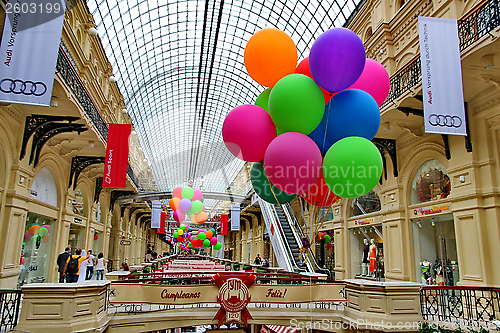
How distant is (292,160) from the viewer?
5387 mm

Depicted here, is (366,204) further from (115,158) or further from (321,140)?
(115,158)

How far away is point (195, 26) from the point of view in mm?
27484

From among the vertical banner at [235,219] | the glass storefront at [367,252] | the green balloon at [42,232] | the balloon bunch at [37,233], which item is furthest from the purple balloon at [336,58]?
the vertical banner at [235,219]

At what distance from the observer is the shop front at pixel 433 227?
11.4m

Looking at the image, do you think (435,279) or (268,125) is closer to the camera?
(268,125)

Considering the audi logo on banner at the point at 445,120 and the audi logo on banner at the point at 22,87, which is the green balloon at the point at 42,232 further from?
the audi logo on banner at the point at 445,120

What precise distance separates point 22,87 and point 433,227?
13.3m

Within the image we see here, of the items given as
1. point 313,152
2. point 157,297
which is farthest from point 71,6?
point 313,152

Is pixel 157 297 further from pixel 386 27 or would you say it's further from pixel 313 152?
pixel 386 27

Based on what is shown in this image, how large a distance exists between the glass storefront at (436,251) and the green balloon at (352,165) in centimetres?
761

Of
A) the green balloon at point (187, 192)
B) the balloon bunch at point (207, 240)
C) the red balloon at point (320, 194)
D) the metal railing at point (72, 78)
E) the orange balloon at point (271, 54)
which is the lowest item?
the balloon bunch at point (207, 240)

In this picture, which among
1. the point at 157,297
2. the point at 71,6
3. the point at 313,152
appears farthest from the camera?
the point at 71,6

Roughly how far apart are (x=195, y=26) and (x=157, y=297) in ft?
79.3

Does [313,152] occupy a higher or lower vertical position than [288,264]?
higher
